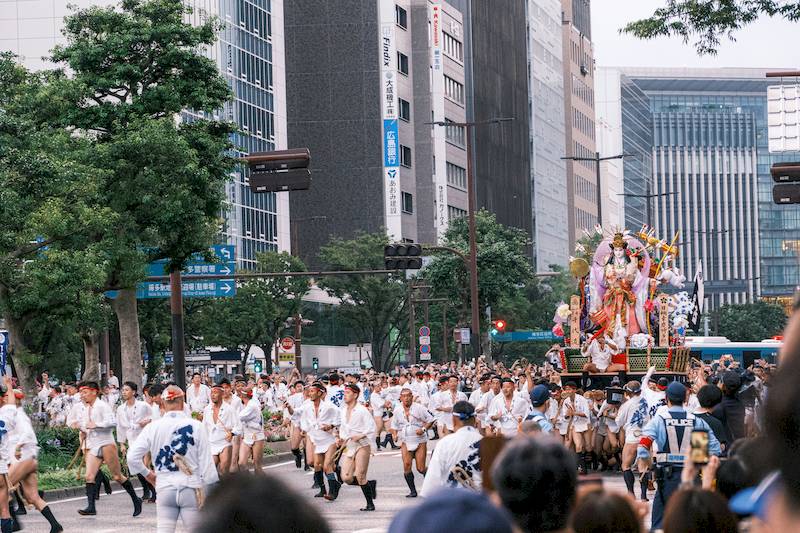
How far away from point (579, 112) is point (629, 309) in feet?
396

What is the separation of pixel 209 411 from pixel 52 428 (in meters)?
8.36

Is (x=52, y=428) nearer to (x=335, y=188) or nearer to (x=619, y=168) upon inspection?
(x=335, y=188)

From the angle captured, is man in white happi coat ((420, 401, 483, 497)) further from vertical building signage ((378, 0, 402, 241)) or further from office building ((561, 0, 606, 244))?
office building ((561, 0, 606, 244))

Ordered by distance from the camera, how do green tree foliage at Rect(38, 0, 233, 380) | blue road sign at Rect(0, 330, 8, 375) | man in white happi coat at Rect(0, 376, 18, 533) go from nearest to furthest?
1. man in white happi coat at Rect(0, 376, 18, 533)
2. blue road sign at Rect(0, 330, 8, 375)
3. green tree foliage at Rect(38, 0, 233, 380)

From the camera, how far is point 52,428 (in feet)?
99.1

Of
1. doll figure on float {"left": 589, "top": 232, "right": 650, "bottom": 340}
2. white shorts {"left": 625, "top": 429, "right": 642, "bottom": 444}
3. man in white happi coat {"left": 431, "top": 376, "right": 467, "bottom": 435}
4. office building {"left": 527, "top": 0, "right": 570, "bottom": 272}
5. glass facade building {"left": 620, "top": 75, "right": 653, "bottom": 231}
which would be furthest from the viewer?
glass facade building {"left": 620, "top": 75, "right": 653, "bottom": 231}

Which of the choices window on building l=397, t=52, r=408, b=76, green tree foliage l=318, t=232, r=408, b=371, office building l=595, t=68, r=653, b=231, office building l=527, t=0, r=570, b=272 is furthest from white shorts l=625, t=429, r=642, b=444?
office building l=595, t=68, r=653, b=231

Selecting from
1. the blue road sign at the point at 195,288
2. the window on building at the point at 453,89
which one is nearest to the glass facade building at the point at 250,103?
the window on building at the point at 453,89

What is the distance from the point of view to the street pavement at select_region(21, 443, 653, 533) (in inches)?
730

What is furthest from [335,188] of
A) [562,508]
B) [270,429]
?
[562,508]

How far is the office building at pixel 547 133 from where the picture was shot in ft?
435

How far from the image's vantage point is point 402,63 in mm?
105688

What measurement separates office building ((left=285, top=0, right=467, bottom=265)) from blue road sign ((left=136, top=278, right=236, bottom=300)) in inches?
2322

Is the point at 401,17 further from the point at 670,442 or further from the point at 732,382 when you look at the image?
the point at 670,442
